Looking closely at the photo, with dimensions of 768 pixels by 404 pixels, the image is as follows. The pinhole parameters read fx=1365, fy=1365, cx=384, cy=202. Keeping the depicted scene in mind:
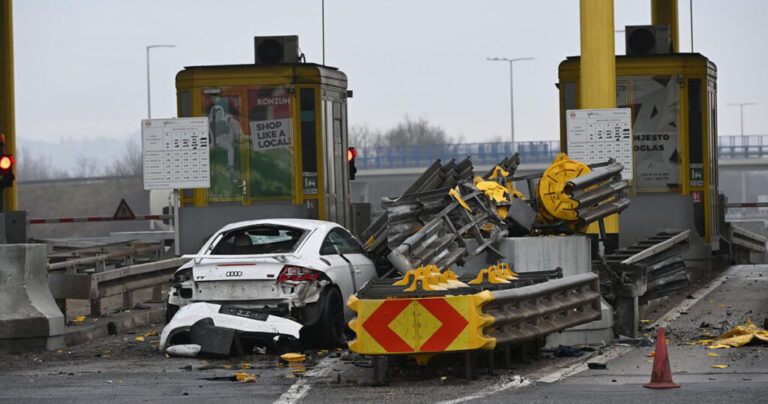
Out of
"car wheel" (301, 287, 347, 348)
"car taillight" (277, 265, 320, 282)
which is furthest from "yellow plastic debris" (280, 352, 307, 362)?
"car taillight" (277, 265, 320, 282)

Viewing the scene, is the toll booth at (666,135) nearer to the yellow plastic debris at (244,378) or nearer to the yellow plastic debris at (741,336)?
the yellow plastic debris at (741,336)

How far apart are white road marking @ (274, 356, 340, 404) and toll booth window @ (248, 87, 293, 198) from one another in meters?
8.70

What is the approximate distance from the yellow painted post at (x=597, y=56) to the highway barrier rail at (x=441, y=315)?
23.6ft

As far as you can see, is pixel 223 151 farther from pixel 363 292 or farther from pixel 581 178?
pixel 363 292

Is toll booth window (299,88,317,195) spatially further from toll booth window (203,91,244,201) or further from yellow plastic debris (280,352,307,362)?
yellow plastic debris (280,352,307,362)

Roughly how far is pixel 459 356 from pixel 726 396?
298 centimetres

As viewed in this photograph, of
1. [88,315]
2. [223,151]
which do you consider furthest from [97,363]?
[223,151]

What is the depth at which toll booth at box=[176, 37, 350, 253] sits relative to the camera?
849 inches

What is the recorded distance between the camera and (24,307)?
14.5 metres

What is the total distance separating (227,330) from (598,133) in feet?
23.5

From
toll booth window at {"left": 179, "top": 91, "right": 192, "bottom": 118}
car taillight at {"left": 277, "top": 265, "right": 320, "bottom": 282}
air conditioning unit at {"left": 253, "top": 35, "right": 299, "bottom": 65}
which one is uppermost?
air conditioning unit at {"left": 253, "top": 35, "right": 299, "bottom": 65}

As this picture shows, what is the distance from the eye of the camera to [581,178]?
15055mm

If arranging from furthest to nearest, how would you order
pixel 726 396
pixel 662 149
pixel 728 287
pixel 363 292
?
pixel 662 149
pixel 728 287
pixel 363 292
pixel 726 396

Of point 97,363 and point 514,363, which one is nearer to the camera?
point 514,363
